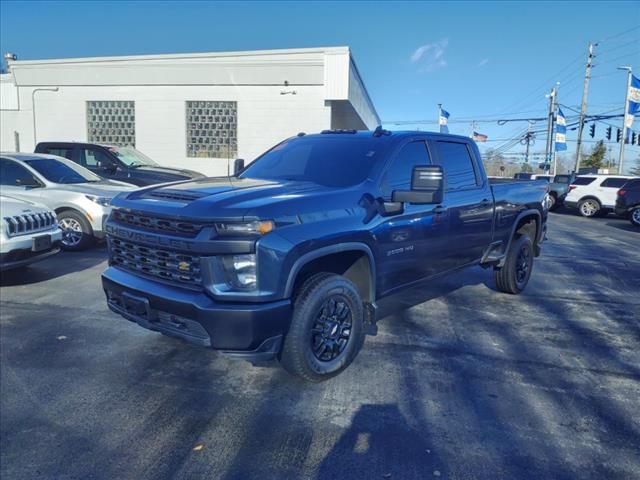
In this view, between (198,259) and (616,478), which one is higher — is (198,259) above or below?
above

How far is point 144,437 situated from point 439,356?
2527 mm

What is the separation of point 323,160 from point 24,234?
14.2 feet

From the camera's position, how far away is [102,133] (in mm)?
19969

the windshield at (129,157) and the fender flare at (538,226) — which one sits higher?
the windshield at (129,157)

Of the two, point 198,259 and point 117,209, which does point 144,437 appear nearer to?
point 198,259

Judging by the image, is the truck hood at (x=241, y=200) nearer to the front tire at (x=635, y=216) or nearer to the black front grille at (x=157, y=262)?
the black front grille at (x=157, y=262)

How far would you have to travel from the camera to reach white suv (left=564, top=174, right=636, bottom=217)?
18.9 metres

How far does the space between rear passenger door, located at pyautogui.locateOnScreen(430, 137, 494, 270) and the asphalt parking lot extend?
0.80 meters

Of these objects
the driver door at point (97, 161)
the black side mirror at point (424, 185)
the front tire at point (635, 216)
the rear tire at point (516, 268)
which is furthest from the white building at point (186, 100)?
the black side mirror at point (424, 185)

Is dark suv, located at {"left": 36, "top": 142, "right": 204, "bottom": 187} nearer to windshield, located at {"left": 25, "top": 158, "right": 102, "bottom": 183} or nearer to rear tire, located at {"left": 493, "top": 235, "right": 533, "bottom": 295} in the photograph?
windshield, located at {"left": 25, "top": 158, "right": 102, "bottom": 183}

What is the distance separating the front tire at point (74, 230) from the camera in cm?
830

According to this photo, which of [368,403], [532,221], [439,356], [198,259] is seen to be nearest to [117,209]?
[198,259]

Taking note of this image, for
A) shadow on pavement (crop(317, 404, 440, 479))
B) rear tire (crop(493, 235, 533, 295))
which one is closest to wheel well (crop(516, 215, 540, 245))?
rear tire (crop(493, 235, 533, 295))

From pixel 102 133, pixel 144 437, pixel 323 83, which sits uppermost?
pixel 323 83
